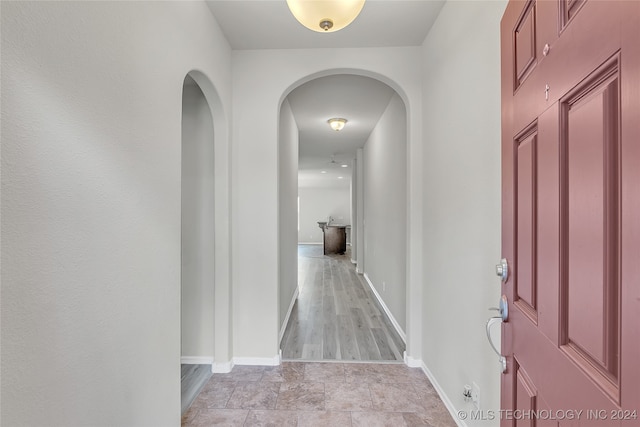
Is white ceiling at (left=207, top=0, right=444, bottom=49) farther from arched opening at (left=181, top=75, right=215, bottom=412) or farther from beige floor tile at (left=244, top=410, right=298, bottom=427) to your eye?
beige floor tile at (left=244, top=410, right=298, bottom=427)

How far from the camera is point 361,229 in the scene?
6.93 meters

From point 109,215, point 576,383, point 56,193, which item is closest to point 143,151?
point 109,215

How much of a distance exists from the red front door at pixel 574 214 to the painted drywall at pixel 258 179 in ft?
5.82

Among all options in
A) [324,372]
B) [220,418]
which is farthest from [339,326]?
[220,418]

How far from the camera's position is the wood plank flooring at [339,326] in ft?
9.27

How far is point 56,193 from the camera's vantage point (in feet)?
2.90

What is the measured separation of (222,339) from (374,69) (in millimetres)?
2603

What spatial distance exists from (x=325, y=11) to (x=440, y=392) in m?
2.44

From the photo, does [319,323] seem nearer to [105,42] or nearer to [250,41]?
[250,41]

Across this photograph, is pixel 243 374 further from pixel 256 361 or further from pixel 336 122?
pixel 336 122

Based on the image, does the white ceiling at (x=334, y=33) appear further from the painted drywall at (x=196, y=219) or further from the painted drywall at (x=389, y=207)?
the painted drywall at (x=196, y=219)

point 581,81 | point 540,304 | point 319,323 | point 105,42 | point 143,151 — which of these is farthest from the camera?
point 319,323

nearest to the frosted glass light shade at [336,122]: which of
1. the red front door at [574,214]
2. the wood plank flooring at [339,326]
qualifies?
the wood plank flooring at [339,326]

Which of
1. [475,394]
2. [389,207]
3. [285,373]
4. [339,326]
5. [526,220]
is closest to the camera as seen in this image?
[526,220]
